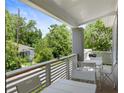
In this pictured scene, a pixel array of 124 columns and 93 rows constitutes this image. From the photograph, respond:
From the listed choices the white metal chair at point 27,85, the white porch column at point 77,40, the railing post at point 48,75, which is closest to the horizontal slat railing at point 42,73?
the railing post at point 48,75

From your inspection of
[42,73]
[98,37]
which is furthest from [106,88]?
[98,37]

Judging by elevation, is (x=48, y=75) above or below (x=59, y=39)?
below

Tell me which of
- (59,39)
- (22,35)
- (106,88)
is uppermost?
(22,35)

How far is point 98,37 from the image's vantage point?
359 inches

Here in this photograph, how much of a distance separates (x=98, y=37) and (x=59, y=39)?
2.97 meters

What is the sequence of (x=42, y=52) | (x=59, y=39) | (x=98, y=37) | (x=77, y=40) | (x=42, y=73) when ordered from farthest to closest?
(x=59, y=39)
(x=42, y=52)
(x=98, y=37)
(x=77, y=40)
(x=42, y=73)

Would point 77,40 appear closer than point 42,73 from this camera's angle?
No

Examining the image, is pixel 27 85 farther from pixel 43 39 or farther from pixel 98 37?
pixel 43 39

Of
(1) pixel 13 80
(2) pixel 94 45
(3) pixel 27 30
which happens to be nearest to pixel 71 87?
(1) pixel 13 80

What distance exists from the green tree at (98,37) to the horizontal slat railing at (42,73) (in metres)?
4.20

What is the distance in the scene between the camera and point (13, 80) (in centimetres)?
199

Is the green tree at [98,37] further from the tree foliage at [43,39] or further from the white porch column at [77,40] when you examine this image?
the white porch column at [77,40]
